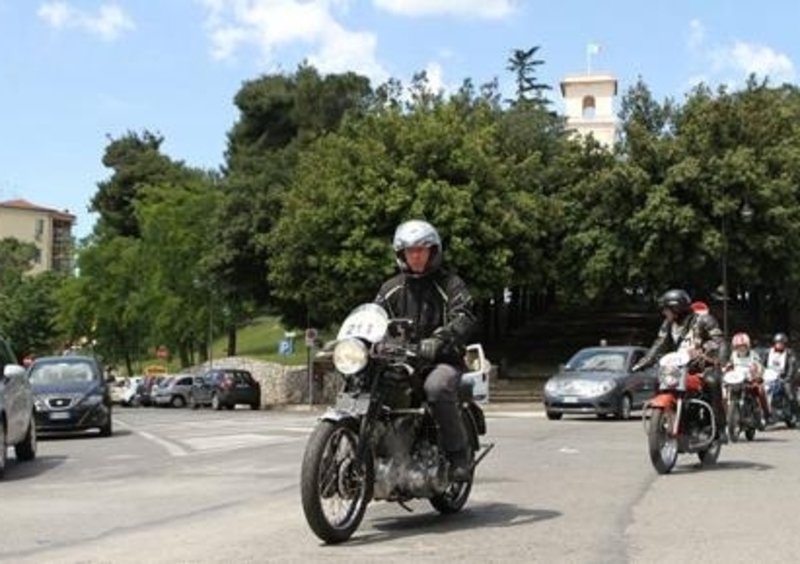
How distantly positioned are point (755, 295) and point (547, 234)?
37.0 ft

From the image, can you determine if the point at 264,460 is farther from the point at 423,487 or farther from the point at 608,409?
the point at 608,409

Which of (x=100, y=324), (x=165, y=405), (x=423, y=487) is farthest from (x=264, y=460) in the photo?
(x=100, y=324)

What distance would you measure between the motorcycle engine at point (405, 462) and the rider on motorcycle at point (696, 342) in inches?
207

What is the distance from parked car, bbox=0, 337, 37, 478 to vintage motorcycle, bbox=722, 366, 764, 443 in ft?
32.0

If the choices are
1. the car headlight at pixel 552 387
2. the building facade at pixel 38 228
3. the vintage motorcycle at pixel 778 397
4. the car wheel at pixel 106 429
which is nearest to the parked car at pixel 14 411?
the car wheel at pixel 106 429

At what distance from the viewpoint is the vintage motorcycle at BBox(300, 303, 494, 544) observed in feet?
27.5

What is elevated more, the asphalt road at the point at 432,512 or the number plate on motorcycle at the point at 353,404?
the number plate on motorcycle at the point at 353,404

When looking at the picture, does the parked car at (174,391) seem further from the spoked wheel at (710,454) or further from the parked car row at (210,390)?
the spoked wheel at (710,454)

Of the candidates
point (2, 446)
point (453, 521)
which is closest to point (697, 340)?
point (453, 521)

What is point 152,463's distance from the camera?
51.4 ft

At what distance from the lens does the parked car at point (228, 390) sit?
49041mm

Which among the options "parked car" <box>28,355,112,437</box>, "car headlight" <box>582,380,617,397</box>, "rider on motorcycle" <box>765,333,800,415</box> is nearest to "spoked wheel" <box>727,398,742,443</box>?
"rider on motorcycle" <box>765,333,800,415</box>

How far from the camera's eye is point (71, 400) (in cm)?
2289

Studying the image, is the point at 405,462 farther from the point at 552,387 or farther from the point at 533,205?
the point at 533,205
